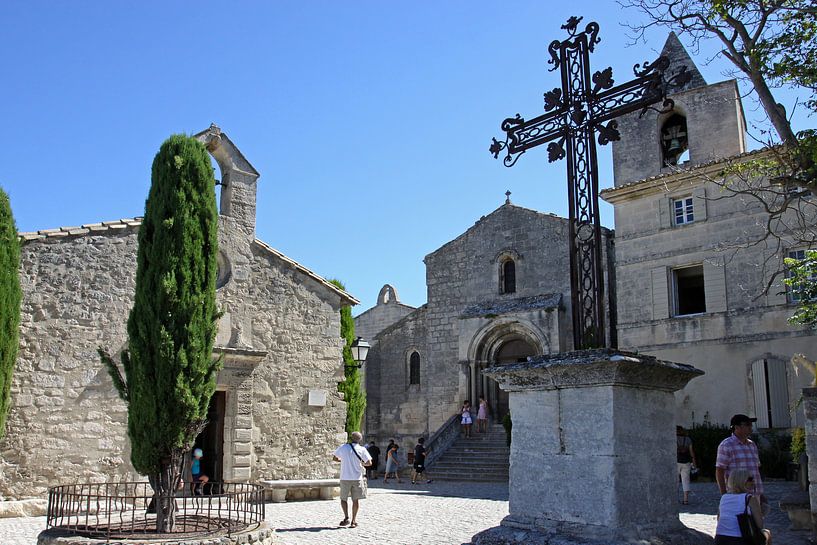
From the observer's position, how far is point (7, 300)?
38.1 ft

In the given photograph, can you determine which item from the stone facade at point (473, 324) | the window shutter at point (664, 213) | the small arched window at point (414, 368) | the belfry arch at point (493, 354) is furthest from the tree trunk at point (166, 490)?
the small arched window at point (414, 368)

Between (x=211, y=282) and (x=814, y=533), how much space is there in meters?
7.32

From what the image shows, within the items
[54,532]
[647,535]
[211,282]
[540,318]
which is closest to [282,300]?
[211,282]

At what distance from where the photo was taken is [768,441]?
1688 centimetres

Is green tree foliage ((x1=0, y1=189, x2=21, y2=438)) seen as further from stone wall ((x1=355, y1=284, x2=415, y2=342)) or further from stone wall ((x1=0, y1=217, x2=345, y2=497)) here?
stone wall ((x1=355, y1=284, x2=415, y2=342))

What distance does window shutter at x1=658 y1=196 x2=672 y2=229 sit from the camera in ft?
64.5

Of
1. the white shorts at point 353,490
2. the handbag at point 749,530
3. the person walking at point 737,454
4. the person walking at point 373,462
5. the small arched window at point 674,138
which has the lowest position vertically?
the person walking at point 373,462

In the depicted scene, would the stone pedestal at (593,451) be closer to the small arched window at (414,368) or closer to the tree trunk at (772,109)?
the tree trunk at (772,109)

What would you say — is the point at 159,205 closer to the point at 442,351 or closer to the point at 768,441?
the point at 768,441

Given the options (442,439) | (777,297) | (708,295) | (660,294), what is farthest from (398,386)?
(777,297)

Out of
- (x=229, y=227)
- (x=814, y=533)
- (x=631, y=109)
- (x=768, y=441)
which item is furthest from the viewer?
(x=768, y=441)

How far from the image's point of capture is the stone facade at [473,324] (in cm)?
A: 2308

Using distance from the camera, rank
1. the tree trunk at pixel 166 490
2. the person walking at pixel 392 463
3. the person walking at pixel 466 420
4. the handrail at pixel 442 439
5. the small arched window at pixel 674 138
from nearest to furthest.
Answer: the tree trunk at pixel 166 490 < the small arched window at pixel 674 138 < the person walking at pixel 392 463 < the handrail at pixel 442 439 < the person walking at pixel 466 420

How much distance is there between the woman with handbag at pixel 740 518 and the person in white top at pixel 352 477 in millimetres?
6265
